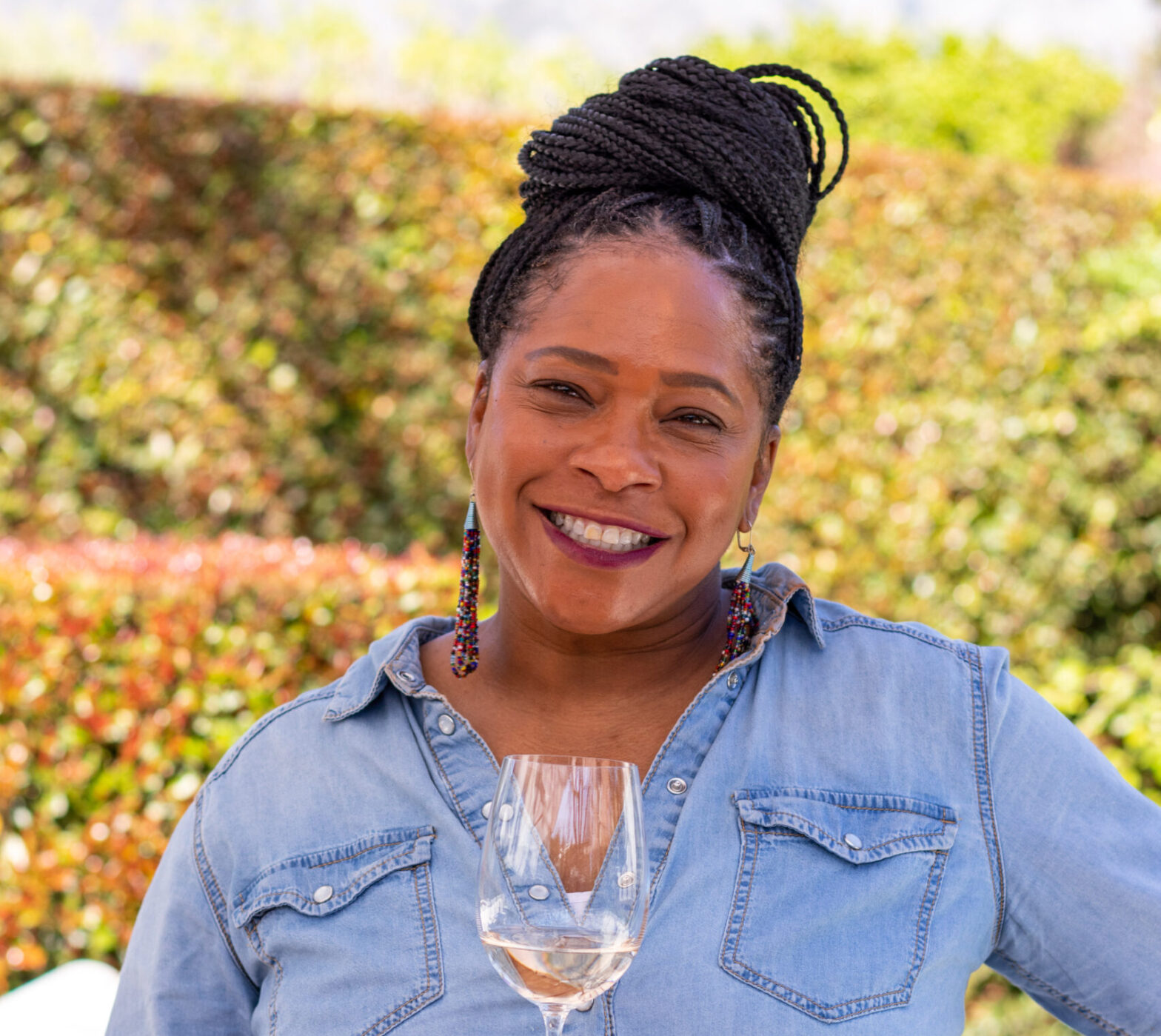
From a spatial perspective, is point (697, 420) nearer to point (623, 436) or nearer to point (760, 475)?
point (623, 436)

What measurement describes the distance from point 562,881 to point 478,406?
881 mm

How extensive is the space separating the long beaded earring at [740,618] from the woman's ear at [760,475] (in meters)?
0.03

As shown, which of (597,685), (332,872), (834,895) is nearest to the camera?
(834,895)

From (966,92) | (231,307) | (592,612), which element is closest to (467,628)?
(592,612)

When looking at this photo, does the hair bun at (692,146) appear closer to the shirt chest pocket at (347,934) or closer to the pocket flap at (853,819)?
the pocket flap at (853,819)

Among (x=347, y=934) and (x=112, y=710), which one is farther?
(x=112, y=710)

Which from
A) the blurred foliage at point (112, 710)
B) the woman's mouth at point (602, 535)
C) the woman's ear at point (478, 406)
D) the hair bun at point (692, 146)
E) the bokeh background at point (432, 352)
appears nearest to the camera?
the woman's mouth at point (602, 535)

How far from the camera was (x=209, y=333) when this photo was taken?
5973 millimetres

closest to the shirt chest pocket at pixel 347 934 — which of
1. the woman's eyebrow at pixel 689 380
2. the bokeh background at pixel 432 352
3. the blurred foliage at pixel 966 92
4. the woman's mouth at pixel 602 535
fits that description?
the woman's mouth at pixel 602 535

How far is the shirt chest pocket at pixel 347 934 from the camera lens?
1.65 meters

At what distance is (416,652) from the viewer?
202 cm

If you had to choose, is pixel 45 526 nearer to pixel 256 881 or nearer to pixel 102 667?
pixel 102 667

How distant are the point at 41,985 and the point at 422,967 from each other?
1.42 metres

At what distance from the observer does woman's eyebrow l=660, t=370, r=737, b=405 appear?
166 centimetres
